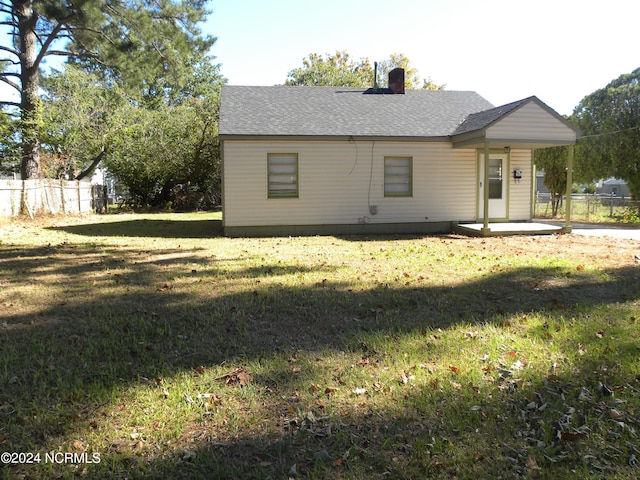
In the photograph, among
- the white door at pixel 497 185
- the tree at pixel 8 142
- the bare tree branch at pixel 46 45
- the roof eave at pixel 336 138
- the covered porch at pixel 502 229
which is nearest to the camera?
the covered porch at pixel 502 229

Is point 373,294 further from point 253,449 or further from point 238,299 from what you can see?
point 253,449

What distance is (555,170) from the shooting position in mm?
21859

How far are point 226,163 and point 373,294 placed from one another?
28.2ft

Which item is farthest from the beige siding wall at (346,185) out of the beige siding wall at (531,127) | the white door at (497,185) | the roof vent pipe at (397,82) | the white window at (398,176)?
the roof vent pipe at (397,82)

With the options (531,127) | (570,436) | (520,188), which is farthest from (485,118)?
(570,436)

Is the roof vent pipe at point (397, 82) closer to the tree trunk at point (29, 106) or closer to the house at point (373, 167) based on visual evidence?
the house at point (373, 167)

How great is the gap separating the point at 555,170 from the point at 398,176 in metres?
11.2

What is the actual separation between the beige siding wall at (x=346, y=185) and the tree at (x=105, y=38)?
7.55 meters

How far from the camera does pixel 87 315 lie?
5359 millimetres

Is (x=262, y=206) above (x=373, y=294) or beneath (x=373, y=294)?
above

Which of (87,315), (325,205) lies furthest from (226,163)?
(87,315)

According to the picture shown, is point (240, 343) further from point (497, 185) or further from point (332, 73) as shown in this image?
point (332, 73)

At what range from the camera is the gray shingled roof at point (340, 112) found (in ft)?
46.2

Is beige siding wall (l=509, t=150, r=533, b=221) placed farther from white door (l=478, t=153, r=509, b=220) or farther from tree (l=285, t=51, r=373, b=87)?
tree (l=285, t=51, r=373, b=87)
